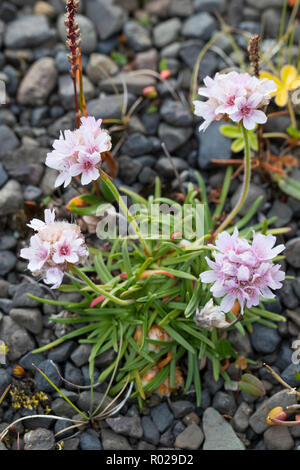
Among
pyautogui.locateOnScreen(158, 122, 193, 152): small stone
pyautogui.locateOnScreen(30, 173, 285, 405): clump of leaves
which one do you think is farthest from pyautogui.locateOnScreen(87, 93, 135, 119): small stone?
pyautogui.locateOnScreen(30, 173, 285, 405): clump of leaves

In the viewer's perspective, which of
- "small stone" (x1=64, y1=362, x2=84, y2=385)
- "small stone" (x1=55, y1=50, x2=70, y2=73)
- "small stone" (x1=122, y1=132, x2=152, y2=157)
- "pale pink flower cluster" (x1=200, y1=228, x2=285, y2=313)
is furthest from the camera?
"small stone" (x1=55, y1=50, x2=70, y2=73)

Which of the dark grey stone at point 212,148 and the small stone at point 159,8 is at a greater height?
the small stone at point 159,8

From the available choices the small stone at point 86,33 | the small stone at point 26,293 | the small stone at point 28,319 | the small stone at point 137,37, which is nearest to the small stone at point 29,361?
the small stone at point 28,319

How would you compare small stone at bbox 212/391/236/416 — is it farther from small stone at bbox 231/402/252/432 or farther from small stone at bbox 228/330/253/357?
small stone at bbox 228/330/253/357

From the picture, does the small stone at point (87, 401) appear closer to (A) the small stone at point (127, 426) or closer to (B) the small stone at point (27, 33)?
(A) the small stone at point (127, 426)

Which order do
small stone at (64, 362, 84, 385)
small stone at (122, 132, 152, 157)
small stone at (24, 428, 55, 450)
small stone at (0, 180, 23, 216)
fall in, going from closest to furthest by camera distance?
small stone at (24, 428, 55, 450) → small stone at (64, 362, 84, 385) → small stone at (0, 180, 23, 216) → small stone at (122, 132, 152, 157)
